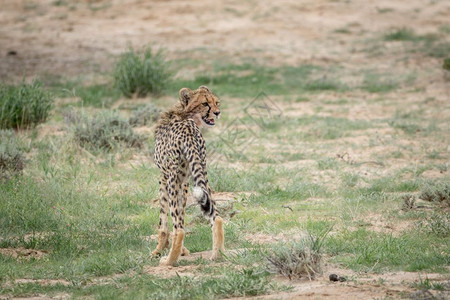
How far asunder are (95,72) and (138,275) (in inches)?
353

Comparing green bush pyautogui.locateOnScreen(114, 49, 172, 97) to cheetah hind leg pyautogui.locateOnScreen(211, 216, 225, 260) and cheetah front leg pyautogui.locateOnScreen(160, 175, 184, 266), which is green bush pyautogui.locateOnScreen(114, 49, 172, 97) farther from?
cheetah hind leg pyautogui.locateOnScreen(211, 216, 225, 260)

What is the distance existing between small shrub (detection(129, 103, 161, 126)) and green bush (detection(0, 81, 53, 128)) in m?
1.13

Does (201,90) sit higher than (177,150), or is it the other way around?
(201,90)

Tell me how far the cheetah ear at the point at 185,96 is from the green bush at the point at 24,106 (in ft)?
14.1

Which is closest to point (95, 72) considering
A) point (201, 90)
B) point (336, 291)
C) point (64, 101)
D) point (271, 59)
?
point (64, 101)

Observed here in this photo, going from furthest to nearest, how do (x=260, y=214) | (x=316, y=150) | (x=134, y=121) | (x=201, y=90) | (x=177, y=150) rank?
(x=134, y=121)
(x=316, y=150)
(x=260, y=214)
(x=201, y=90)
(x=177, y=150)

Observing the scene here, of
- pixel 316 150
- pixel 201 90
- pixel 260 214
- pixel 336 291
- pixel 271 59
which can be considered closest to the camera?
pixel 336 291

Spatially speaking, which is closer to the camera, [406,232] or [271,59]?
[406,232]

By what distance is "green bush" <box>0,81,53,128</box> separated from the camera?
9.48 m

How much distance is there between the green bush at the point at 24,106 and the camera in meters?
9.48

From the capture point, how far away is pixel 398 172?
8.09m

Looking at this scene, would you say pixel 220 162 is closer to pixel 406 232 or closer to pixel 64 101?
pixel 406 232

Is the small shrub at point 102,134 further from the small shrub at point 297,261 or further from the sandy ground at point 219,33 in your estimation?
the small shrub at point 297,261

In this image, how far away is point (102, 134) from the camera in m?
8.80
